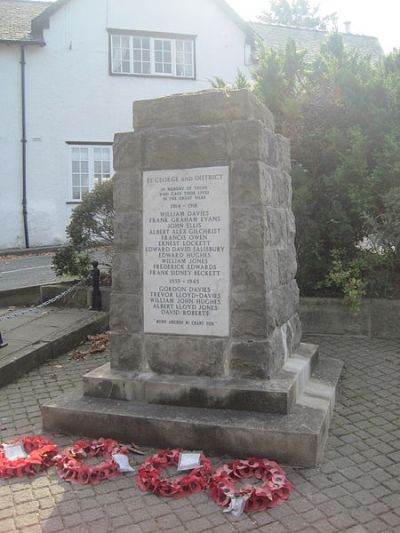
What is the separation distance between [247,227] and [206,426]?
1398 mm

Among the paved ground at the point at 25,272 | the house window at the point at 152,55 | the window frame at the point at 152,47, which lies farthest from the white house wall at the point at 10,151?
the house window at the point at 152,55

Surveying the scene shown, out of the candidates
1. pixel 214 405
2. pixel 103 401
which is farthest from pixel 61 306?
pixel 214 405

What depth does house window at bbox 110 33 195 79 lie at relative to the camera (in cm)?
1742

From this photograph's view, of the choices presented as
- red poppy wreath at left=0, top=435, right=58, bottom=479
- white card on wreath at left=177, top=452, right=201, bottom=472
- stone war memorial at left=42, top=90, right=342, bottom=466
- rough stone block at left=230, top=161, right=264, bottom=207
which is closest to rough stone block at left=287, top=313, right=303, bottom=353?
stone war memorial at left=42, top=90, right=342, bottom=466

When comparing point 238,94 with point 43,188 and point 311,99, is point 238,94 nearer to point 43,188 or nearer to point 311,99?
point 311,99

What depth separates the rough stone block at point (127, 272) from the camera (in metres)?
4.13

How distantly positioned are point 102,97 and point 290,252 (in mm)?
14195

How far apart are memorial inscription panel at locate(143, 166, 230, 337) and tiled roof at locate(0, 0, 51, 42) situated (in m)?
14.6

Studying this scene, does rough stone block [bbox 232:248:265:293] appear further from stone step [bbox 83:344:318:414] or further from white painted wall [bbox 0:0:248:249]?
white painted wall [bbox 0:0:248:249]

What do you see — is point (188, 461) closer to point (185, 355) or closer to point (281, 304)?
point (185, 355)

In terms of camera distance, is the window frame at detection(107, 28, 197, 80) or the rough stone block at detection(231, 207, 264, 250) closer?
the rough stone block at detection(231, 207, 264, 250)

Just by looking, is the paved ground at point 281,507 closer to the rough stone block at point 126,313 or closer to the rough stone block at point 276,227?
the rough stone block at point 126,313

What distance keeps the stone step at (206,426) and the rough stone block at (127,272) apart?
853mm

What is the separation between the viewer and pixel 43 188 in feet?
56.2
